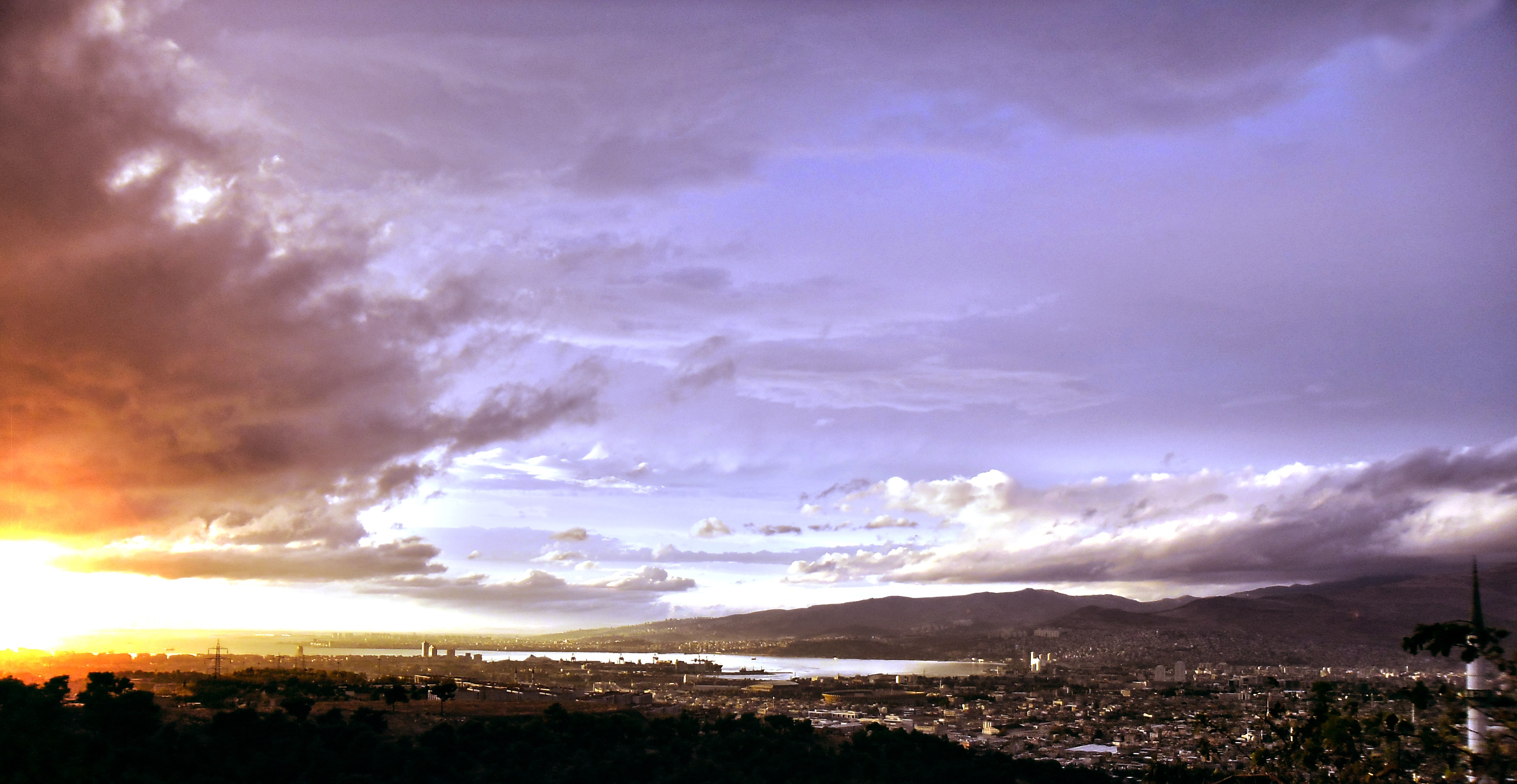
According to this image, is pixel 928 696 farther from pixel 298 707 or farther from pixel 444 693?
pixel 298 707

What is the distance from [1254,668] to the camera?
398 feet

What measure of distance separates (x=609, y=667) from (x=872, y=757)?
3651 inches

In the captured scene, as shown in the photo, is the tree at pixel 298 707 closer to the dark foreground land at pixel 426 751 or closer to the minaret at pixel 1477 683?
the dark foreground land at pixel 426 751

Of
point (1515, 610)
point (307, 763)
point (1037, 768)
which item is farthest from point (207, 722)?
point (1515, 610)

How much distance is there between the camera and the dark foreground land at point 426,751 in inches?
1015

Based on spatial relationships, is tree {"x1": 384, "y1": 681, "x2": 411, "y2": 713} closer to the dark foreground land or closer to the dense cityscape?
the dense cityscape

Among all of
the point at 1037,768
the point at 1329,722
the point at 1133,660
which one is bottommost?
the point at 1133,660

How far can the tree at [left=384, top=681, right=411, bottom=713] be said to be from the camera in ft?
135

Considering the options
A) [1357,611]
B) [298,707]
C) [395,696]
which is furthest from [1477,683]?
[1357,611]

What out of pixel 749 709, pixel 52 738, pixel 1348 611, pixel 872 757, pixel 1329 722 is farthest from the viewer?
pixel 1348 611

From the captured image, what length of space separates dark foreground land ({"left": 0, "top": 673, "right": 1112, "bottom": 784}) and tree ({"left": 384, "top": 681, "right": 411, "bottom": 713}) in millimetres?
4409

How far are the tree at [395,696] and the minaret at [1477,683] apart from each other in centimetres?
3595

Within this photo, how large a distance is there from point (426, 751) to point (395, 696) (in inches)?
490

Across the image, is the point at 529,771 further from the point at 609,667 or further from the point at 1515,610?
the point at 1515,610
